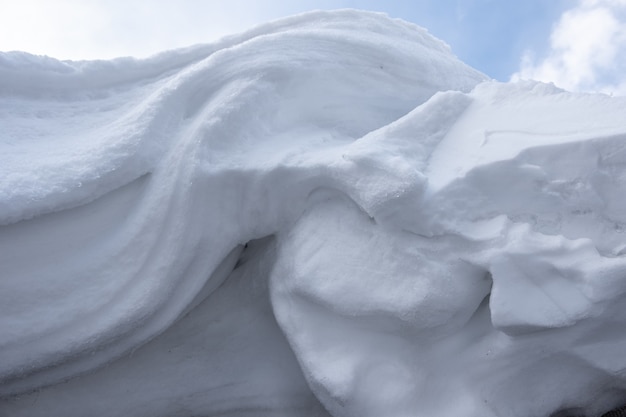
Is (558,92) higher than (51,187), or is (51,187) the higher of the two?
(558,92)

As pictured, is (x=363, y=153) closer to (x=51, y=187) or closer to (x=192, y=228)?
(x=192, y=228)

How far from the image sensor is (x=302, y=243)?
85 centimetres

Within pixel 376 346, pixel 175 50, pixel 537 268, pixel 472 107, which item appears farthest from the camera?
pixel 175 50

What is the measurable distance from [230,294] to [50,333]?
0.94ft

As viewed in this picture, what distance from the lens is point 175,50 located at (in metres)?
1.13

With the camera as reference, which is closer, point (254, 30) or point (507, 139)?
point (507, 139)

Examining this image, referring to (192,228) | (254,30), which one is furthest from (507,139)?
(254,30)

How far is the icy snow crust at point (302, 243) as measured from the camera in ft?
2.42

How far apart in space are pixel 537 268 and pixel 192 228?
483 mm

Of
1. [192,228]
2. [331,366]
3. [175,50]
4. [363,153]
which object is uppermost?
[175,50]

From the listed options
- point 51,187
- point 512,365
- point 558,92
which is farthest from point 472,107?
point 51,187

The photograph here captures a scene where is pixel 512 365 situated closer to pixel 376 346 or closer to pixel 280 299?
pixel 376 346

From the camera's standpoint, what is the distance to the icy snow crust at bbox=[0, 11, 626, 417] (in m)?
0.74

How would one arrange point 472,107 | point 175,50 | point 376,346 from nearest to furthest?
point 376,346, point 472,107, point 175,50
